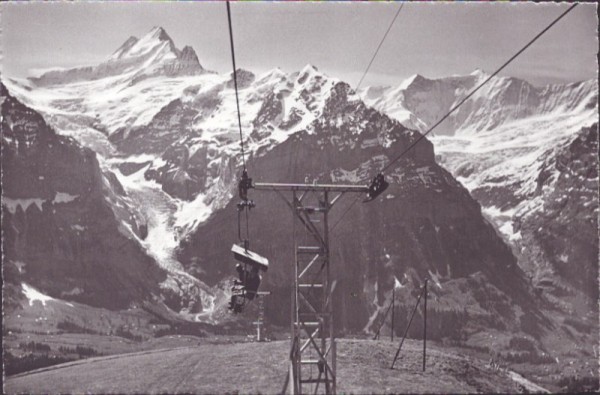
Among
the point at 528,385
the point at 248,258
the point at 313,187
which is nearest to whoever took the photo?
the point at 313,187

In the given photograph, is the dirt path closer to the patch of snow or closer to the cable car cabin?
the patch of snow

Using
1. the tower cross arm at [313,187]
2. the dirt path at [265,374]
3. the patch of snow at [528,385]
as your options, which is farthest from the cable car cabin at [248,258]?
the patch of snow at [528,385]

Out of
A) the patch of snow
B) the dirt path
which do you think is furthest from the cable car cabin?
the patch of snow

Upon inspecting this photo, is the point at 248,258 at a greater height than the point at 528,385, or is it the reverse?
the point at 248,258

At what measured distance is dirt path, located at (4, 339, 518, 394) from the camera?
69125 millimetres

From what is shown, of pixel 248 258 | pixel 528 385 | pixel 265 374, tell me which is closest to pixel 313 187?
pixel 248 258

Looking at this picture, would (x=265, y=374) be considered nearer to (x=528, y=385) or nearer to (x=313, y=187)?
(x=528, y=385)

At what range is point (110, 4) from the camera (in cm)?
11962

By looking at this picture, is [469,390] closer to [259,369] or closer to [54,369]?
[259,369]

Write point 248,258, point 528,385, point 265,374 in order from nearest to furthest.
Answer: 1. point 248,258
2. point 265,374
3. point 528,385

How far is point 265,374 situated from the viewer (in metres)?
76.5

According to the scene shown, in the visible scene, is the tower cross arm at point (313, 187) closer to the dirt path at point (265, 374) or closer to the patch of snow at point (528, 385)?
the dirt path at point (265, 374)

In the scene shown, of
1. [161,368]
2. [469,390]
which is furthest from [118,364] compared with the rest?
[469,390]

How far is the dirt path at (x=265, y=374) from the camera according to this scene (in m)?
69.1
